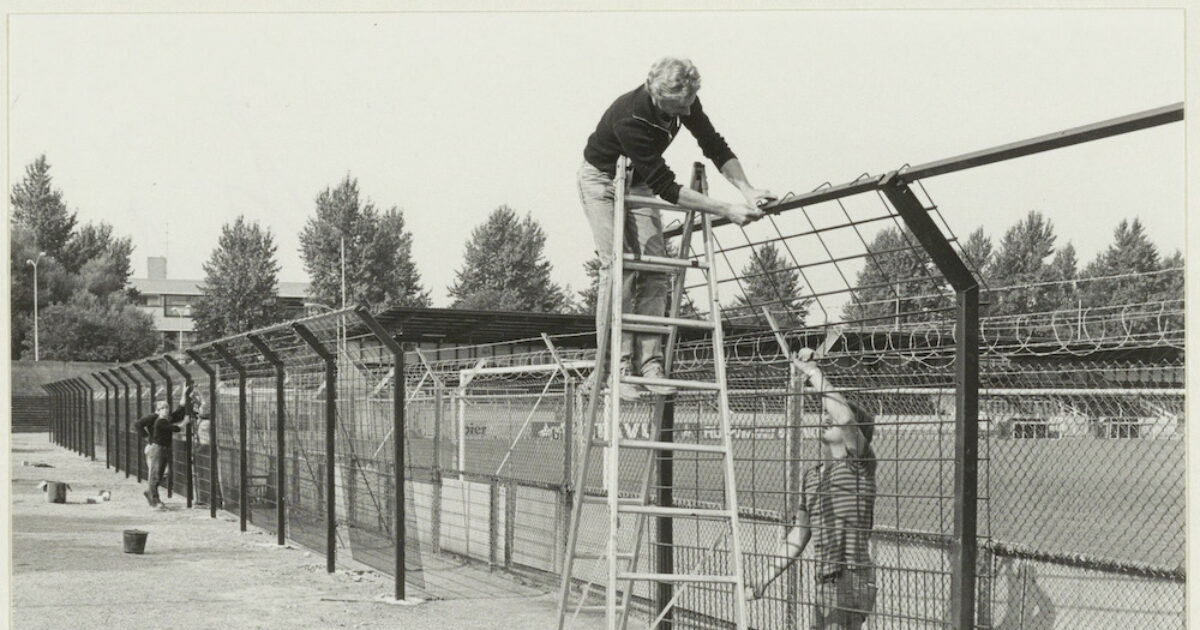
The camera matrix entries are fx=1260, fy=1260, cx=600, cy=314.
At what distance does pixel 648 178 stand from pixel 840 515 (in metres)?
1.91

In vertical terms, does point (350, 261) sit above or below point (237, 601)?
above

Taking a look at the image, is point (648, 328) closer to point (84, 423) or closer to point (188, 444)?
point (188, 444)

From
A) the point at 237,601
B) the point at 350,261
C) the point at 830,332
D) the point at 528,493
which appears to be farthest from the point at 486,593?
the point at 350,261

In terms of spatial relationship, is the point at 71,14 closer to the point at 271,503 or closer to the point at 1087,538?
the point at 271,503

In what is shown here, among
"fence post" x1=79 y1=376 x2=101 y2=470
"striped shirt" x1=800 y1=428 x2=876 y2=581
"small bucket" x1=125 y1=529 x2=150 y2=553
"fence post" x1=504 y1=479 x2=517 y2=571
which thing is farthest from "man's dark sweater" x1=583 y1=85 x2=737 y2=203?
"fence post" x1=79 y1=376 x2=101 y2=470

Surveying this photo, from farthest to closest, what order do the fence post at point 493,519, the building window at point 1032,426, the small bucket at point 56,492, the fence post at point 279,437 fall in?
the small bucket at point 56,492, the fence post at point 279,437, the fence post at point 493,519, the building window at point 1032,426

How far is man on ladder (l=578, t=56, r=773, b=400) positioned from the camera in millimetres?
5480

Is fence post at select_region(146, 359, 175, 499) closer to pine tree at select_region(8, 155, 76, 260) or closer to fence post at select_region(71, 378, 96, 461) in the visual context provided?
fence post at select_region(71, 378, 96, 461)

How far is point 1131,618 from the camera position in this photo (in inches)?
249

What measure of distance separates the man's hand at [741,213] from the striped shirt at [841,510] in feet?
4.18

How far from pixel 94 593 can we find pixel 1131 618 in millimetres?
8306

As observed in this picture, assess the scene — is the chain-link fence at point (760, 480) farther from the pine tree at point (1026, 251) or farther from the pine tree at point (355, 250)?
the pine tree at point (355, 250)

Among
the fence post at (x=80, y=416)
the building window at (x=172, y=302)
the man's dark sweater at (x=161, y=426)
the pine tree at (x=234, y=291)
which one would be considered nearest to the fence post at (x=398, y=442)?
the man's dark sweater at (x=161, y=426)

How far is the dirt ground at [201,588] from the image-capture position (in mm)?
9453
